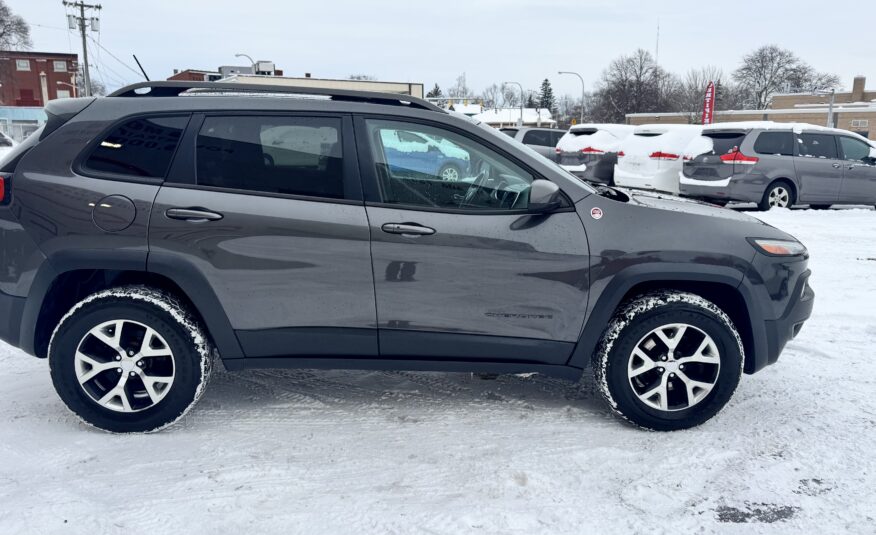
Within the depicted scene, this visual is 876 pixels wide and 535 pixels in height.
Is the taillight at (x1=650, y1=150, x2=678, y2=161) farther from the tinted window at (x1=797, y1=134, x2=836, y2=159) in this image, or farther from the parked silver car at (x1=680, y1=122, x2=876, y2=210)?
the tinted window at (x1=797, y1=134, x2=836, y2=159)

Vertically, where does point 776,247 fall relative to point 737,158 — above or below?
below

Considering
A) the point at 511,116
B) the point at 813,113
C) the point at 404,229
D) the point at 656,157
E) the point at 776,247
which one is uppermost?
the point at 511,116

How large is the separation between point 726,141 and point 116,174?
1165 centimetres

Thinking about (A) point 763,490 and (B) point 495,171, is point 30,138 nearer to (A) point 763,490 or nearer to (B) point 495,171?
(B) point 495,171

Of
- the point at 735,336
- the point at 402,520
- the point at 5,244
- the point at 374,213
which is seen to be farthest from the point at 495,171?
the point at 5,244

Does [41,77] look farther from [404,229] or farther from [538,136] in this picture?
[404,229]

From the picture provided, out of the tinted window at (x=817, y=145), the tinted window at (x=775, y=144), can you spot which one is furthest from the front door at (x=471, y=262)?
the tinted window at (x=817, y=145)

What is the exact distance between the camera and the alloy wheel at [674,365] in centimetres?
348

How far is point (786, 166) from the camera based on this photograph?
39.8ft

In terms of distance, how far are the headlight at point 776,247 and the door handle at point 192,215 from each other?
2.81 meters

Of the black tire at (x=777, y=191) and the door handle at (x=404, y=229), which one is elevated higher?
the door handle at (x=404, y=229)

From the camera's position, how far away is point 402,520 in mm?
2732

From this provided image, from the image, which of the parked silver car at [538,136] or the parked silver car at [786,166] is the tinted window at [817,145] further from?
the parked silver car at [538,136]

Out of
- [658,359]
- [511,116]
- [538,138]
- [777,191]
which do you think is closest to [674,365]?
[658,359]
